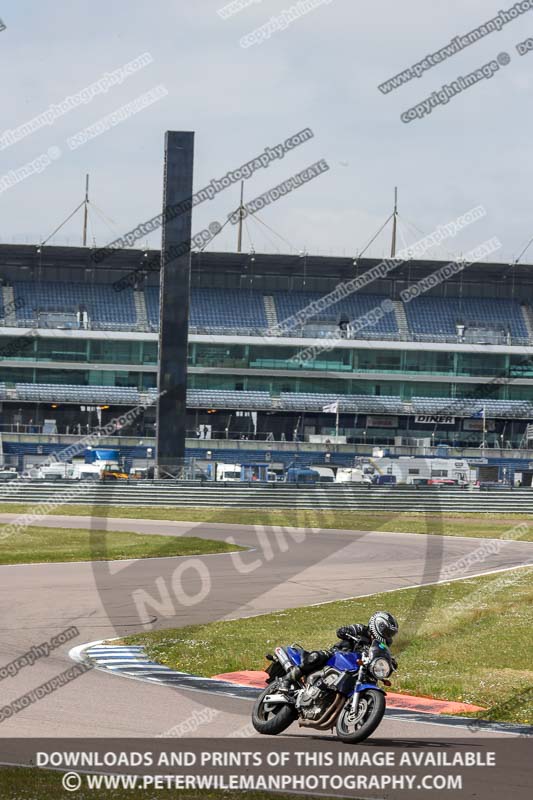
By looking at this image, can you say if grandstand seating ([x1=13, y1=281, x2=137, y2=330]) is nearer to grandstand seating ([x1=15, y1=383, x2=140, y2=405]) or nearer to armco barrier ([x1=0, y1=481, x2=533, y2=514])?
grandstand seating ([x1=15, y1=383, x2=140, y2=405])

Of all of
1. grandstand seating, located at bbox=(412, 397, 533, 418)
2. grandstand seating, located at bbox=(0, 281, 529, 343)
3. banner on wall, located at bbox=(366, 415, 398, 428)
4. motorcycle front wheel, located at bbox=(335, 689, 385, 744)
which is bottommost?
motorcycle front wheel, located at bbox=(335, 689, 385, 744)

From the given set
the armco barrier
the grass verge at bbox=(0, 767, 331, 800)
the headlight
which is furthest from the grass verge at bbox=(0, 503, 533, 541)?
the grass verge at bbox=(0, 767, 331, 800)

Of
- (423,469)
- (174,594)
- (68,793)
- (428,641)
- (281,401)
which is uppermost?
(281,401)

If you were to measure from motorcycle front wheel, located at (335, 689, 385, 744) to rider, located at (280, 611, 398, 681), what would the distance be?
58 cm

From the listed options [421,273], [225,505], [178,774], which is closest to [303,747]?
[178,774]

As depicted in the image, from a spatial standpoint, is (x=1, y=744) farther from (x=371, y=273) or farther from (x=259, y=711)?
(x=371, y=273)

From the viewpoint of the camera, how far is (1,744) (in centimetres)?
1116

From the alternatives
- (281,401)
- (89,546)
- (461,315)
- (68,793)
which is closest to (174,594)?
(89,546)

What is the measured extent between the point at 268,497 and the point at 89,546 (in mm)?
22672

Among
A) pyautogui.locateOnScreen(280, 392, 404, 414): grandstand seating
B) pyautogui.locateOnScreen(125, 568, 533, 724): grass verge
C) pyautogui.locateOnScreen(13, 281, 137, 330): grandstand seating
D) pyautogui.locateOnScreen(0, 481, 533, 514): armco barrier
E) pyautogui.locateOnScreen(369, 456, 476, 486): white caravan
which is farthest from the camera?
pyautogui.locateOnScreen(13, 281, 137, 330): grandstand seating

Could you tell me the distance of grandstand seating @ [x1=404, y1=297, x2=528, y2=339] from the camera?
94.6 meters

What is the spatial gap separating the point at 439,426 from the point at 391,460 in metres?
15.0

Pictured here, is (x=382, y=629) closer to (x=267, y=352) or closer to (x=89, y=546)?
(x=89, y=546)

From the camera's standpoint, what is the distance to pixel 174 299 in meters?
61.4
